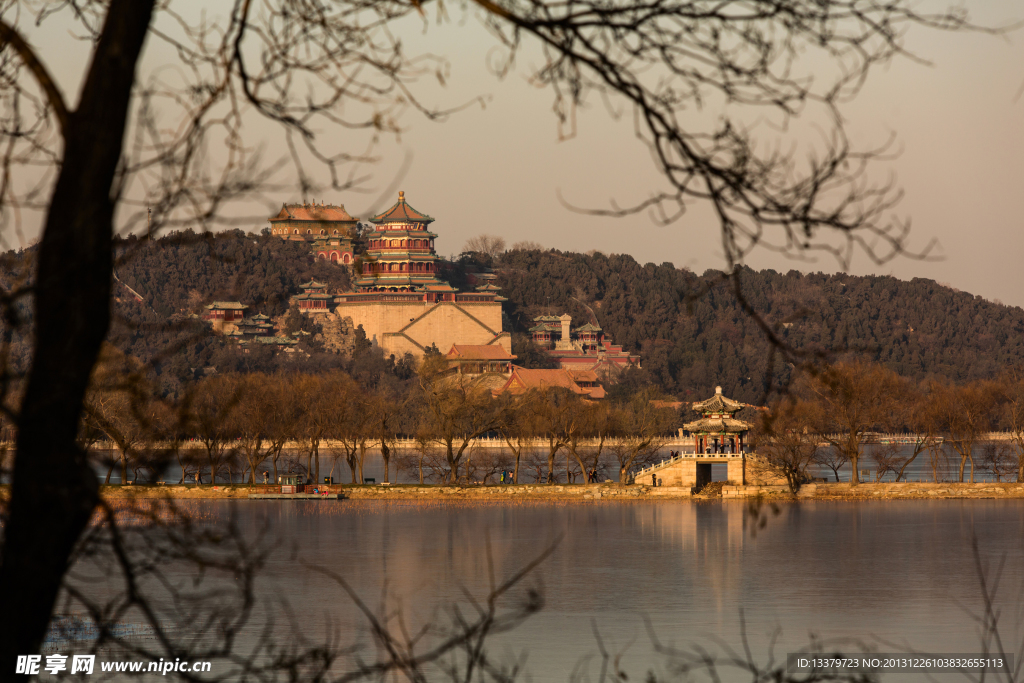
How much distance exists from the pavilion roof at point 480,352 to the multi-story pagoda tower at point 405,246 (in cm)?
998

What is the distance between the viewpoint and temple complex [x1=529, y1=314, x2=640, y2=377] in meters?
110

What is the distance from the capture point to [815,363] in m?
3.51

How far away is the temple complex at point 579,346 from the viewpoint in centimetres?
11025

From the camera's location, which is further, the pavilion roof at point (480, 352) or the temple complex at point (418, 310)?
the temple complex at point (418, 310)

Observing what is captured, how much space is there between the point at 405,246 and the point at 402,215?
10.4 feet

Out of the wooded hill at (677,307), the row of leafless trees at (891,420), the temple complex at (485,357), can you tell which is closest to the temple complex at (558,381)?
the temple complex at (485,357)

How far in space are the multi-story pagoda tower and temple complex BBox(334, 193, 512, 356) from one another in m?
0.09

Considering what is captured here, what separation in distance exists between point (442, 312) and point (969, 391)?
5800cm

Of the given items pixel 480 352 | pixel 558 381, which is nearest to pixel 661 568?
pixel 558 381

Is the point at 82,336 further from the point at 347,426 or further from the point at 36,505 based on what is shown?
the point at 347,426

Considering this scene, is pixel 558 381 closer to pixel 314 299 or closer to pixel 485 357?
pixel 485 357

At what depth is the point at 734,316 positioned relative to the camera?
118562 mm

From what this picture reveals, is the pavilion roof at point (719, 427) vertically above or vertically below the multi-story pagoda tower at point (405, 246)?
below

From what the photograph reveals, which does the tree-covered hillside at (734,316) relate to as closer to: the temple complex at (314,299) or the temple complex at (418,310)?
the temple complex at (418,310)
